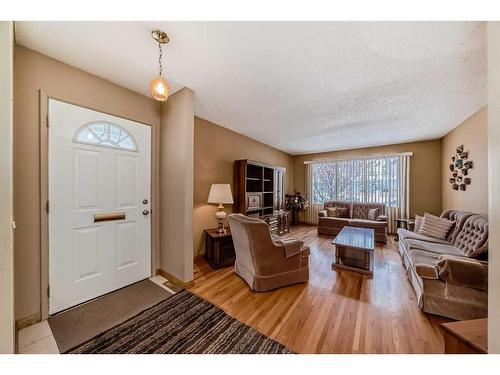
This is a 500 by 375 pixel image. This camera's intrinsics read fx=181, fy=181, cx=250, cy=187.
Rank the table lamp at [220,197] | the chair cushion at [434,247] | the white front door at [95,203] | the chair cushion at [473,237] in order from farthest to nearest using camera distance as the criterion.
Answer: the table lamp at [220,197] < the chair cushion at [434,247] < the chair cushion at [473,237] < the white front door at [95,203]

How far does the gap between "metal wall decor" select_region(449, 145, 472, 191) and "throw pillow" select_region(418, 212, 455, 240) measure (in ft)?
2.62

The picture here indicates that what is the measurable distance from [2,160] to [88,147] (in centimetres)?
119

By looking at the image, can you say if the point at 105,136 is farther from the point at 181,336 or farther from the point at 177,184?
the point at 181,336

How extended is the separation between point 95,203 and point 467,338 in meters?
2.91

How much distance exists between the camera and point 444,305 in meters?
1.67

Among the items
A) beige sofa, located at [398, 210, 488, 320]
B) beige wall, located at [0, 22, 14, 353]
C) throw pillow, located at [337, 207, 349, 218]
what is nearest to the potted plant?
throw pillow, located at [337, 207, 349, 218]

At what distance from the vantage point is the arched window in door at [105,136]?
183 cm

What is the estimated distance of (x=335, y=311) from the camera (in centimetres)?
176

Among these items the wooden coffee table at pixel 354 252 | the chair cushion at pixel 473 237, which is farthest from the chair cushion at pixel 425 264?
the wooden coffee table at pixel 354 252

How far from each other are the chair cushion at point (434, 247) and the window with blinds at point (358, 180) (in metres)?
2.62

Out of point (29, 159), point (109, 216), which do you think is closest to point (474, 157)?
point (109, 216)

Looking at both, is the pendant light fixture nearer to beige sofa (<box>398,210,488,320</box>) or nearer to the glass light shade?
the glass light shade

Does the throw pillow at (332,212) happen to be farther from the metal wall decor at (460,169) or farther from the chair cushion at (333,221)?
the metal wall decor at (460,169)

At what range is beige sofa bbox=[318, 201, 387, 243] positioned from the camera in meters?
4.15
